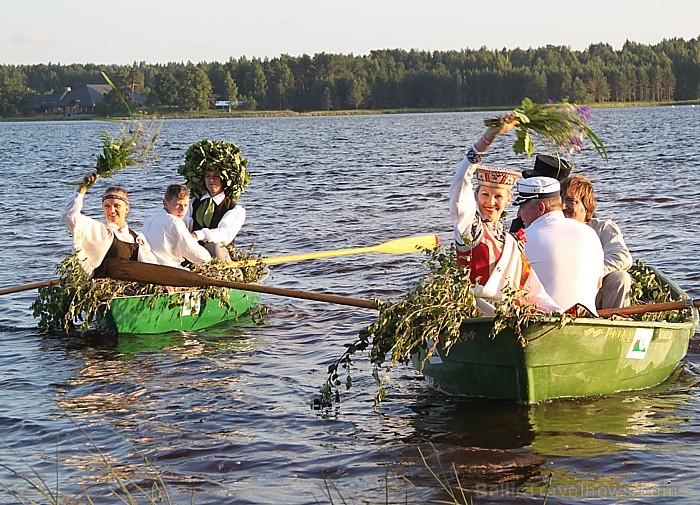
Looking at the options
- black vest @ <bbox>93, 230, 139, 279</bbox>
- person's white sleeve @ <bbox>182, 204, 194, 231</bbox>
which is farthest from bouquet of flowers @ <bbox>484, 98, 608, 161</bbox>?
person's white sleeve @ <bbox>182, 204, 194, 231</bbox>

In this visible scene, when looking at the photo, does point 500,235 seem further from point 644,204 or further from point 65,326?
point 644,204

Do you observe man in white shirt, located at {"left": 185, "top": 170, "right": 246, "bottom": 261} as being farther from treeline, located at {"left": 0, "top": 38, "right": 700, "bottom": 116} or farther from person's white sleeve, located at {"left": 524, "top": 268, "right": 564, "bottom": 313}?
treeline, located at {"left": 0, "top": 38, "right": 700, "bottom": 116}

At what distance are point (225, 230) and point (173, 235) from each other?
82 cm

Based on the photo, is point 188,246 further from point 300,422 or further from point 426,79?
point 426,79

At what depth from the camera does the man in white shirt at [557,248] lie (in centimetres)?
779

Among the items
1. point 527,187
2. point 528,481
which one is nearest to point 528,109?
point 527,187

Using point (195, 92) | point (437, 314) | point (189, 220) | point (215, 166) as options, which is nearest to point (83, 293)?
point (189, 220)

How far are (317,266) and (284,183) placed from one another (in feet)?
55.7

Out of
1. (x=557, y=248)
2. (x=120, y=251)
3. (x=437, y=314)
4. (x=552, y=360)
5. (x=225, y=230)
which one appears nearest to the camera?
(x=437, y=314)

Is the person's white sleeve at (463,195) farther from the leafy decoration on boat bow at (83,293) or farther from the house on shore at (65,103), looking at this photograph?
the house on shore at (65,103)

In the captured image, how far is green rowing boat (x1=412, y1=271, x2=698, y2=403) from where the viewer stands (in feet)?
25.4

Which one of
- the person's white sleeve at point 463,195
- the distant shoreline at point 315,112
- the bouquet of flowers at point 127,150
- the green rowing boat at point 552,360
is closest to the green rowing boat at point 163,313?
the bouquet of flowers at point 127,150

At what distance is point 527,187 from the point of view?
797cm

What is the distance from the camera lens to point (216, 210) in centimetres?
1250
